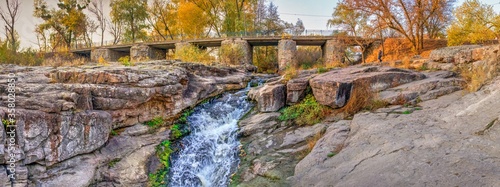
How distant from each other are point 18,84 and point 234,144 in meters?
5.99

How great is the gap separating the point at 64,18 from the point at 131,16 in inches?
349

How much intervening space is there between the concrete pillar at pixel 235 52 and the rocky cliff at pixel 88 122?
12792mm

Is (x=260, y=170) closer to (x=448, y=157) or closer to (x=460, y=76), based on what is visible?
(x=448, y=157)

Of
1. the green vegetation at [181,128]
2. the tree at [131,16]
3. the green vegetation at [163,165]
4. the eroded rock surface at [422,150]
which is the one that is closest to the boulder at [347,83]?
the eroded rock surface at [422,150]

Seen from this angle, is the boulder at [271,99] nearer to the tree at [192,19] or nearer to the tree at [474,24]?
A: the tree at [474,24]

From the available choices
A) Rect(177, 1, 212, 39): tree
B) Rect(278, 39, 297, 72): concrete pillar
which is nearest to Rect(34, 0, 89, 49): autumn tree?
Rect(177, 1, 212, 39): tree

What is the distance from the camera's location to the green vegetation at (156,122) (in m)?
8.86

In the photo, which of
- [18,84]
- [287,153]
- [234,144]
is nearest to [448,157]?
[287,153]

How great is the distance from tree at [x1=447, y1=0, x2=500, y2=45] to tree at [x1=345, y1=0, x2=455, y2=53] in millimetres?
1184

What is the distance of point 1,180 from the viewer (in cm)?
566

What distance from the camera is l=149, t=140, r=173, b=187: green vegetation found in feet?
23.5

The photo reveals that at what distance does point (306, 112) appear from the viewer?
30.4ft

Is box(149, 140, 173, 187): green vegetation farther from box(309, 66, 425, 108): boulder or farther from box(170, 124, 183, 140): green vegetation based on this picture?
box(309, 66, 425, 108): boulder

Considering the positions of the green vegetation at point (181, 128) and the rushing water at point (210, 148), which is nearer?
the rushing water at point (210, 148)
